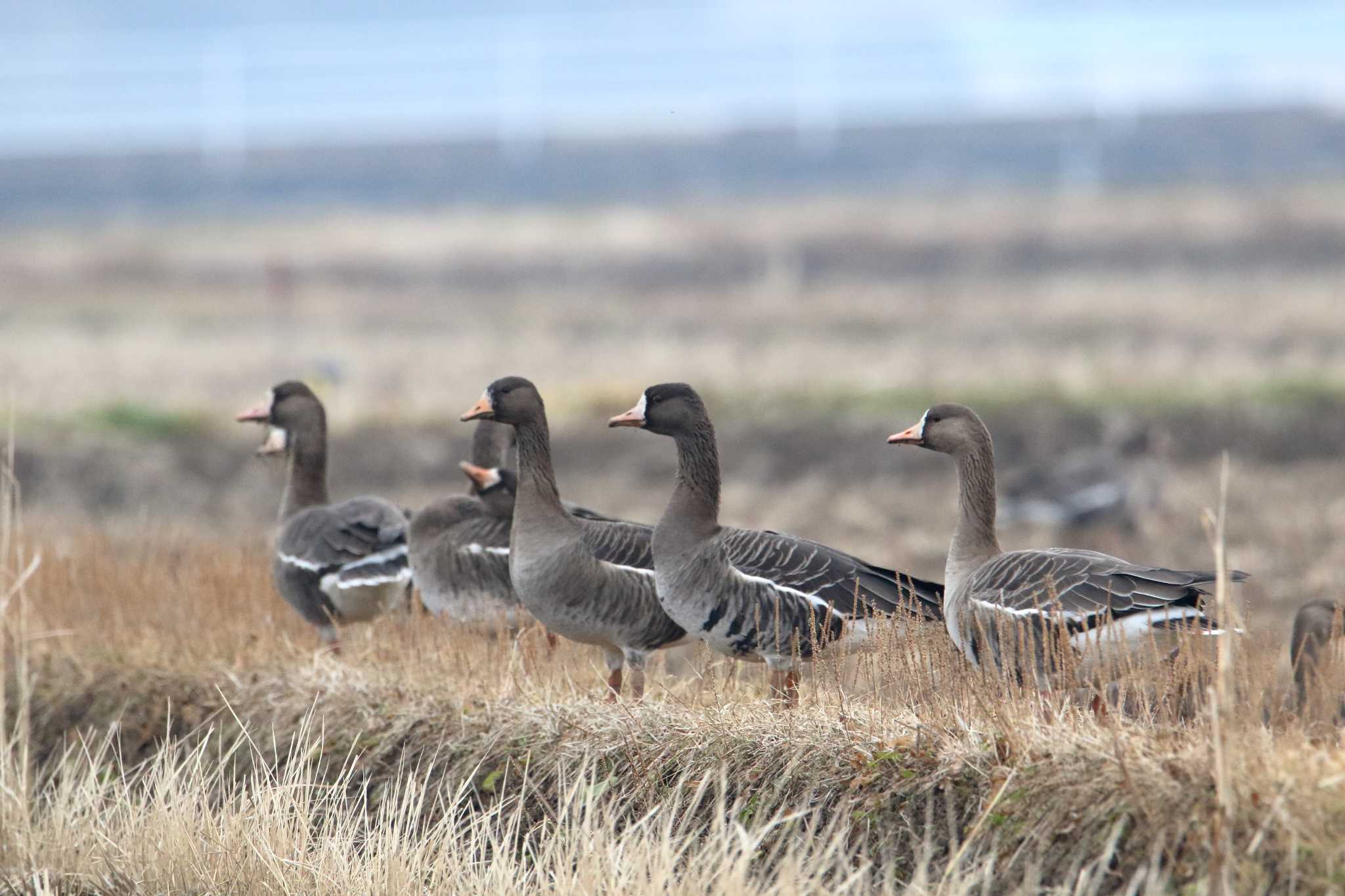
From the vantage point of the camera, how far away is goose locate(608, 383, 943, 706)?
7.64 meters

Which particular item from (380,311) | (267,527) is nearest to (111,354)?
(380,311)

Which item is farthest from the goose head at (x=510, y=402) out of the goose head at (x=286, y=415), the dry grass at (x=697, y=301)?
the dry grass at (x=697, y=301)

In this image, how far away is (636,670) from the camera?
852 centimetres

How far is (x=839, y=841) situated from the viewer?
19.9 feet

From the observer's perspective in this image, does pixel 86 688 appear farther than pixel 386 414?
No

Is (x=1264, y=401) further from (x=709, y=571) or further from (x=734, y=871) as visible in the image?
(x=734, y=871)

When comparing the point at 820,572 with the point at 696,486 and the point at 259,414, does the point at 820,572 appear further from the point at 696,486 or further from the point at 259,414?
the point at 259,414

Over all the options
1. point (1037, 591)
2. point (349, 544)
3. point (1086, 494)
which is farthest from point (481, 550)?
point (1086, 494)

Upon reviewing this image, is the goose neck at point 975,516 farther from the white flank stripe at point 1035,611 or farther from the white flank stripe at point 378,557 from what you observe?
the white flank stripe at point 378,557

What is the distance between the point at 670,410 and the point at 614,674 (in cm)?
152

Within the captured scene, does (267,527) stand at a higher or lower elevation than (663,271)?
lower

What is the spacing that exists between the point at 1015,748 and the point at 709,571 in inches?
72.0

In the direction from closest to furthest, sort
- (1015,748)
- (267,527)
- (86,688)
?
(1015,748) < (86,688) < (267,527)

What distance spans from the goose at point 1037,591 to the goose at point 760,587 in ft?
0.93
